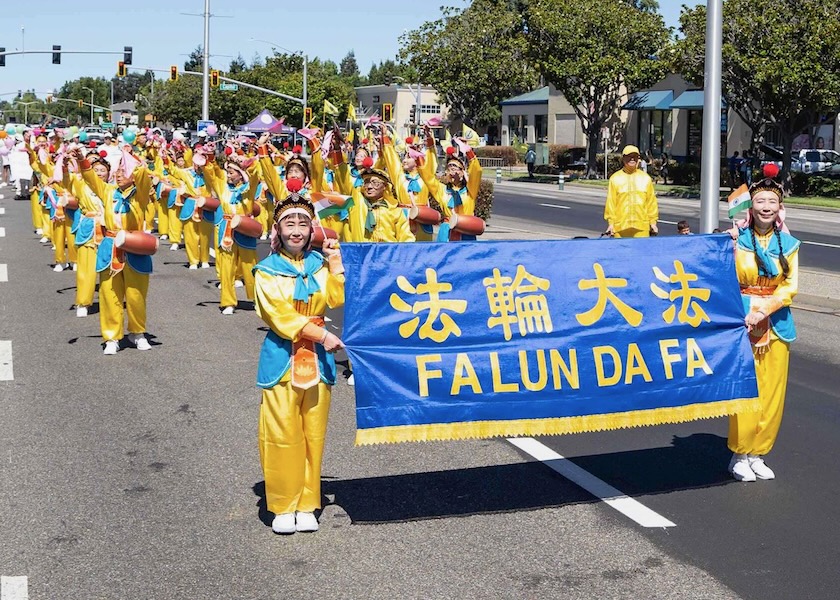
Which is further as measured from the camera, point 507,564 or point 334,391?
point 334,391

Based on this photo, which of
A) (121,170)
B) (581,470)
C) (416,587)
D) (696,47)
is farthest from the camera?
(696,47)

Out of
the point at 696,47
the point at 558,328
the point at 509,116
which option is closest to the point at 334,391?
the point at 558,328

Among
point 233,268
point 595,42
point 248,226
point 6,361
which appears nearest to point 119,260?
point 6,361

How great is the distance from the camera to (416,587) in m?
5.47

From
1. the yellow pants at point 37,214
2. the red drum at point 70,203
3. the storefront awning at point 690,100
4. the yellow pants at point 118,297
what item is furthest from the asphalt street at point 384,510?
the storefront awning at point 690,100

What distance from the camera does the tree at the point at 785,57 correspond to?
34344 mm

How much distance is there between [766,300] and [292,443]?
2921 mm

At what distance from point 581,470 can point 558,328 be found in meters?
1.38

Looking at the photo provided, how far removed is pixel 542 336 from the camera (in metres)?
6.40

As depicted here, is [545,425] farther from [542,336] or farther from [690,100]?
[690,100]

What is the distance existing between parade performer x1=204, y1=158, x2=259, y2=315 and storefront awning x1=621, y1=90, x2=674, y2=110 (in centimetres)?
4173

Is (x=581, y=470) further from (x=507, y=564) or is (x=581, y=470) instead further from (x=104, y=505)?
(x=104, y=505)

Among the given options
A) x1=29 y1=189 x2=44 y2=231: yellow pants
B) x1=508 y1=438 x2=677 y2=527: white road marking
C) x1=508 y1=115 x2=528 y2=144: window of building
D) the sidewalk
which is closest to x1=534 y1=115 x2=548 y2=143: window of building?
x1=508 y1=115 x2=528 y2=144: window of building

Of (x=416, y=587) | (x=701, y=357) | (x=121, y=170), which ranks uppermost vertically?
(x=121, y=170)
